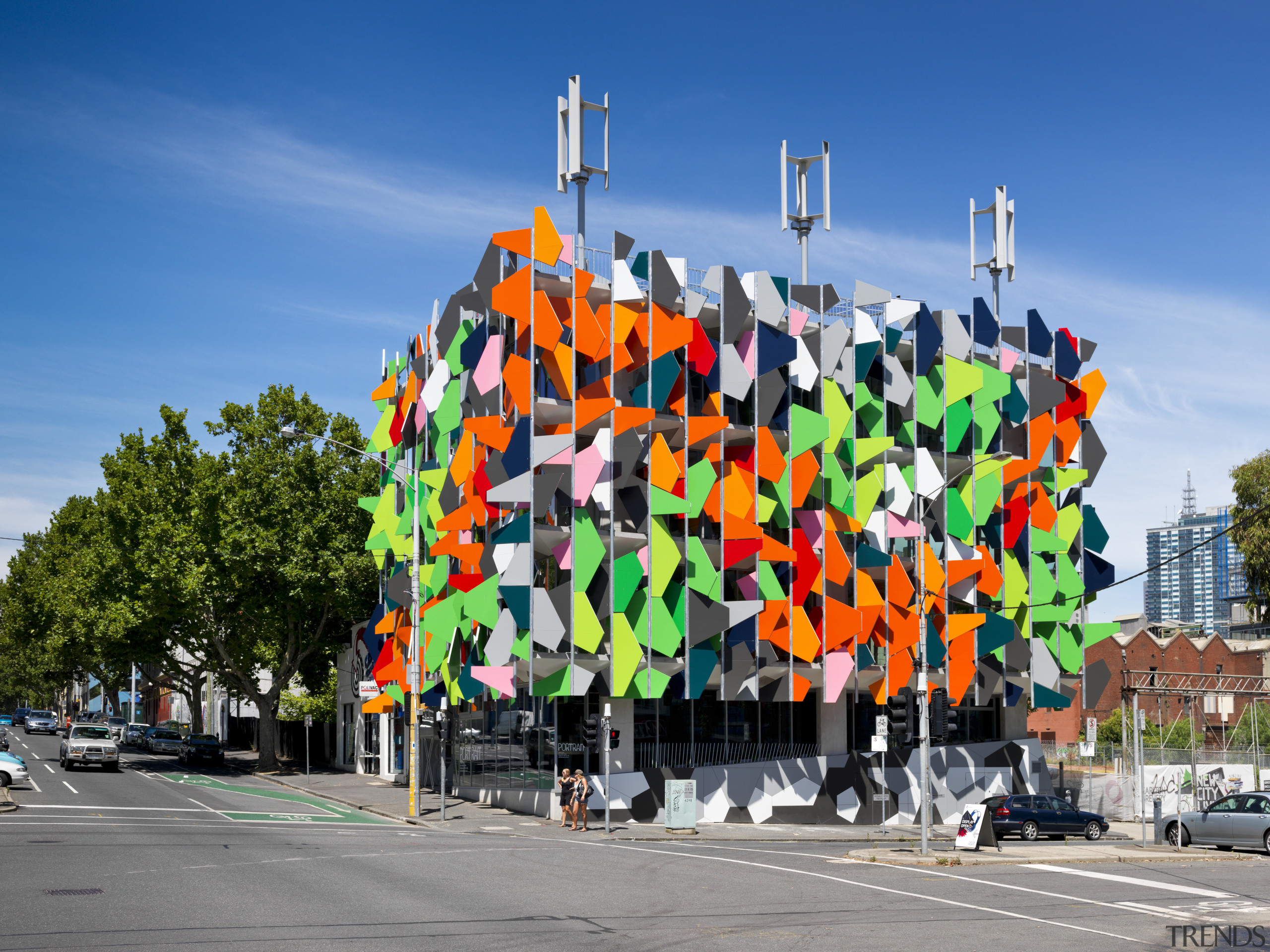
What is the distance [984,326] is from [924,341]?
139 inches

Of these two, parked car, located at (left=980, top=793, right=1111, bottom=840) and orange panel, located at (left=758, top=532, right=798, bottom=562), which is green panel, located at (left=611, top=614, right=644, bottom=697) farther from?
parked car, located at (left=980, top=793, right=1111, bottom=840)

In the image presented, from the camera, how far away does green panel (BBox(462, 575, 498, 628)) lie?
1461 inches

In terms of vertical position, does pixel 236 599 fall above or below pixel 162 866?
above

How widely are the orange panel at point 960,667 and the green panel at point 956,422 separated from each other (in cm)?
687

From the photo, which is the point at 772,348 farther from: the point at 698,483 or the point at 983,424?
the point at 983,424

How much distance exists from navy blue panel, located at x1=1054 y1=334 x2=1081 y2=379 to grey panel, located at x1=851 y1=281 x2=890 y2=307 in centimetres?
893

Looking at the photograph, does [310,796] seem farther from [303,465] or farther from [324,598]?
[303,465]

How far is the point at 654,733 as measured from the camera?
38.7m

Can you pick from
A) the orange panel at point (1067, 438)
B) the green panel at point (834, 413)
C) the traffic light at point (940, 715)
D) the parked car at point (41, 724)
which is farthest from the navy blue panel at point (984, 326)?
the parked car at point (41, 724)

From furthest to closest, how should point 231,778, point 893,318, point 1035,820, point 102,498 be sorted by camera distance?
1. point 102,498
2. point 231,778
3. point 893,318
4. point 1035,820

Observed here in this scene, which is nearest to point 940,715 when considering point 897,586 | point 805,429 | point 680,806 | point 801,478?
point 680,806

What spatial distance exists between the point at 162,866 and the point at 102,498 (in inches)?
1953

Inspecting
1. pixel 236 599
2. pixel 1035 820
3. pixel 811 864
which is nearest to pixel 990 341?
pixel 1035 820

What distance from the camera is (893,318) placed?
43562 millimetres
